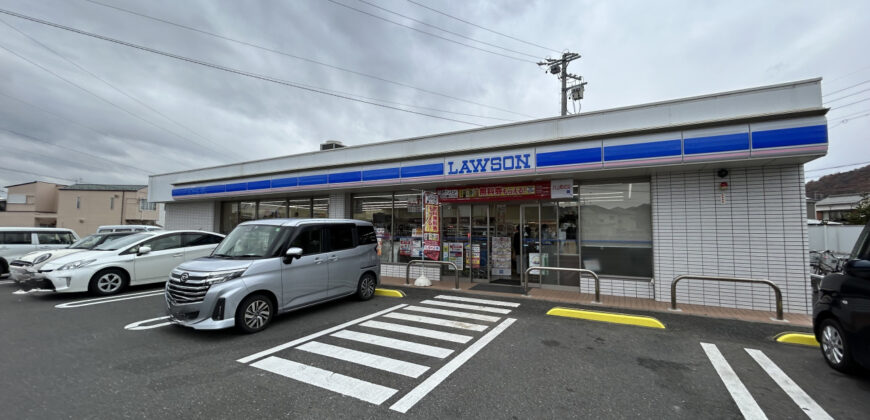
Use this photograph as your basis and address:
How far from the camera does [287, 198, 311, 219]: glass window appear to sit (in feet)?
44.7

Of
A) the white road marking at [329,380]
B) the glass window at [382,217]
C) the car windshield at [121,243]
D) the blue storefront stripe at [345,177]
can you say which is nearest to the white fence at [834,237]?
the glass window at [382,217]

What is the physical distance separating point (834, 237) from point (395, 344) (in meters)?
23.5

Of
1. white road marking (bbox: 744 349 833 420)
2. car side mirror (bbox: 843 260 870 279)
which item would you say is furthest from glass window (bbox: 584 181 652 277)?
car side mirror (bbox: 843 260 870 279)

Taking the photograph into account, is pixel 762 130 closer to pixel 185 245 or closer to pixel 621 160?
pixel 621 160

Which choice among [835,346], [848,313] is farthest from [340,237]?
[835,346]

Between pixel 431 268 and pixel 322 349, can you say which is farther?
pixel 431 268

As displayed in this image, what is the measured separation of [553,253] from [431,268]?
151 inches

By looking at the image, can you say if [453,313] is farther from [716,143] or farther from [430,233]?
[716,143]

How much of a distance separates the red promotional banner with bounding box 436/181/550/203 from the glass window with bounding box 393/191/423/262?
109cm

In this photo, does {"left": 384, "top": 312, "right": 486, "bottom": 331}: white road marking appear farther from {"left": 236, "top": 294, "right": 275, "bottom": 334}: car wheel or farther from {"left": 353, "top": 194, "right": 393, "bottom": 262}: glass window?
{"left": 353, "top": 194, "right": 393, "bottom": 262}: glass window

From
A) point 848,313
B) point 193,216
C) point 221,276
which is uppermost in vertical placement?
point 193,216

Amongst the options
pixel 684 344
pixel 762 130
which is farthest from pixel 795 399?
pixel 762 130

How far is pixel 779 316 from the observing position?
20.1ft

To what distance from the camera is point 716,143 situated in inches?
255
